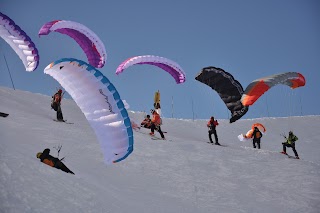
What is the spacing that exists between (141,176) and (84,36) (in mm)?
10161

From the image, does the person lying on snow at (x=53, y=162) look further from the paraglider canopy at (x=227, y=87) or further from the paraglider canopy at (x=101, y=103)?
the paraglider canopy at (x=227, y=87)

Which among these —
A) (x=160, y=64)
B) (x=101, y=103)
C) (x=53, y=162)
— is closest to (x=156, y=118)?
(x=160, y=64)

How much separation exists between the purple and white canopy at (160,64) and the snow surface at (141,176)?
3617 millimetres

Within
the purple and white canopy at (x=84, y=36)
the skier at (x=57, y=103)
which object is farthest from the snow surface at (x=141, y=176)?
the purple and white canopy at (x=84, y=36)

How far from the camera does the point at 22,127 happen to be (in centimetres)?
1580

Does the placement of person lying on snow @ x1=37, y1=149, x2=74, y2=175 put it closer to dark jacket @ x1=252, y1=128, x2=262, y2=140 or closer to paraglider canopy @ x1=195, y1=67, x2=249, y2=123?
paraglider canopy @ x1=195, y1=67, x2=249, y2=123

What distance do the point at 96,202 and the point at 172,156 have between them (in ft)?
25.0

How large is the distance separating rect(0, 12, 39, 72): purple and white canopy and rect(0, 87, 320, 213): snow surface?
250 cm

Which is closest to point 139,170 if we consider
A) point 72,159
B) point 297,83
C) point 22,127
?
point 72,159

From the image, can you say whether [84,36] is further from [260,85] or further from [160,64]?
[260,85]

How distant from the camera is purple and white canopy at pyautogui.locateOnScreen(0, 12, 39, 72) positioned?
17.5 m

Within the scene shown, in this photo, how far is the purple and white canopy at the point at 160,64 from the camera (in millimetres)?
20312

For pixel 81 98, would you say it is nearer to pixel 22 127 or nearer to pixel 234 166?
pixel 22 127

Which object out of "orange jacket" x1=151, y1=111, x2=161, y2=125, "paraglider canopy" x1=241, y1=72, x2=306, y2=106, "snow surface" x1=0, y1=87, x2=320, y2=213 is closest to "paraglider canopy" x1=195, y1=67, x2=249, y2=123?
"paraglider canopy" x1=241, y1=72, x2=306, y2=106
